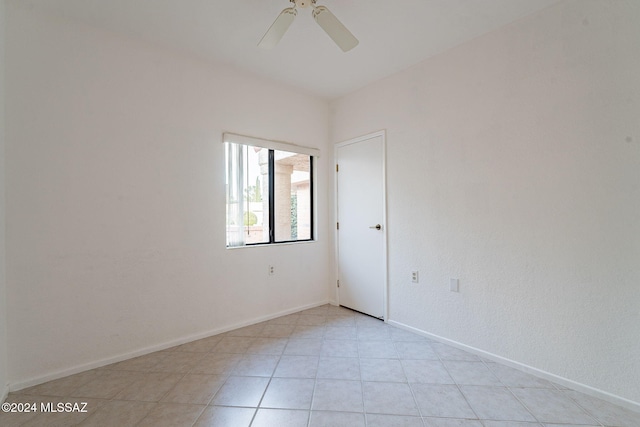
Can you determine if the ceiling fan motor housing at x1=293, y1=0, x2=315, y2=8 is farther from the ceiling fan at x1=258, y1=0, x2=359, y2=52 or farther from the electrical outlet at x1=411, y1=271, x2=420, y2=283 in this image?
the electrical outlet at x1=411, y1=271, x2=420, y2=283

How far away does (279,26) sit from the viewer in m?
1.79

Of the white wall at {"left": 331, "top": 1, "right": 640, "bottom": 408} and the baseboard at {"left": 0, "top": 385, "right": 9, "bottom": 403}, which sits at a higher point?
the white wall at {"left": 331, "top": 1, "right": 640, "bottom": 408}

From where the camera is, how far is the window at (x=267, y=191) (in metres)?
2.94

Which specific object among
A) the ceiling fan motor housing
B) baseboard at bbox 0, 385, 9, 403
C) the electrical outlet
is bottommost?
baseboard at bbox 0, 385, 9, 403

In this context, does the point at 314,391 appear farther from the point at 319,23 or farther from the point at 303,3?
the point at 303,3

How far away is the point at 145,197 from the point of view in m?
2.37

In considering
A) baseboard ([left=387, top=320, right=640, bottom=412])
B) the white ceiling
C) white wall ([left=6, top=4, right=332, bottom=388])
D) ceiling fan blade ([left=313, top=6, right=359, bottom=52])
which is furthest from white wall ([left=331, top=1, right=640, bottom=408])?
white wall ([left=6, top=4, right=332, bottom=388])

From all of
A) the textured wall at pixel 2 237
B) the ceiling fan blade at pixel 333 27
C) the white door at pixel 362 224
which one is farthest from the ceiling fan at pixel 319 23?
the textured wall at pixel 2 237

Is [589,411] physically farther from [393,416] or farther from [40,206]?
[40,206]

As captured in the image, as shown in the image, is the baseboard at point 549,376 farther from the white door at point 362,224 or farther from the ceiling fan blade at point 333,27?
the ceiling fan blade at point 333,27

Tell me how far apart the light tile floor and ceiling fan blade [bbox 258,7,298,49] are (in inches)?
93.8

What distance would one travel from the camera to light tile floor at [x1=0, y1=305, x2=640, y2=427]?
1587mm

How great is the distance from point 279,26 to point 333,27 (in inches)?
13.8

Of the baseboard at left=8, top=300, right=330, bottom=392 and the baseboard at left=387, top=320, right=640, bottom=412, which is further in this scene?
the baseboard at left=8, top=300, right=330, bottom=392
